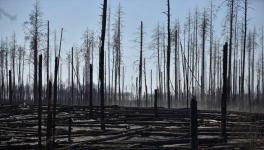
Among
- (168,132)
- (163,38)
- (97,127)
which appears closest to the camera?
(168,132)

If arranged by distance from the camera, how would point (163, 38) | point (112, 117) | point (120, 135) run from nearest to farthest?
point (120, 135)
point (112, 117)
point (163, 38)

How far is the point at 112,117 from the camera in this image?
1902 cm

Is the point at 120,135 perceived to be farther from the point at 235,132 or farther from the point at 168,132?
the point at 235,132

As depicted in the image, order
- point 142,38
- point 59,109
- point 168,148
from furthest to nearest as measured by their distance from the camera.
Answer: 1. point 142,38
2. point 59,109
3. point 168,148

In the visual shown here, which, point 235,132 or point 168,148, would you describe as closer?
point 168,148

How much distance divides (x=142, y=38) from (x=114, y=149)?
28.2 m

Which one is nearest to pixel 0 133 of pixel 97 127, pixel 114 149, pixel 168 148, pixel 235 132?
pixel 97 127

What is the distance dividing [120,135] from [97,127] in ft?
12.9

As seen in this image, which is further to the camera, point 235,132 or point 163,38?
point 163,38

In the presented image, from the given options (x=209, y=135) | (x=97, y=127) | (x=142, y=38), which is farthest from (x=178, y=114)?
(x=142, y=38)

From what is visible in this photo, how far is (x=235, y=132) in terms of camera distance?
12.5m

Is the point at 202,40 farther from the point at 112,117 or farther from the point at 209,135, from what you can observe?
the point at 209,135

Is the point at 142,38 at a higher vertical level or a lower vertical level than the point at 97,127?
higher

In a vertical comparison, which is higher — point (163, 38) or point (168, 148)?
point (163, 38)
